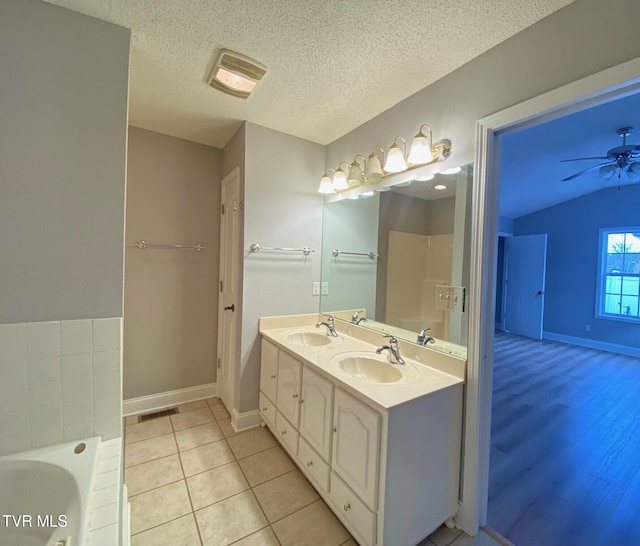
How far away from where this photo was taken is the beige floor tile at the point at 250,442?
197 centimetres

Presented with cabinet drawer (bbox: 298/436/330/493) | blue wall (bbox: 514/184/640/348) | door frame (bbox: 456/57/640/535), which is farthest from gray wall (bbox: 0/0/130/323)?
blue wall (bbox: 514/184/640/348)

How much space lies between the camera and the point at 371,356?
1718mm

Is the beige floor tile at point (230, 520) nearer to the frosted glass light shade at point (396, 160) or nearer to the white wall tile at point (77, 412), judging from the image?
the white wall tile at point (77, 412)

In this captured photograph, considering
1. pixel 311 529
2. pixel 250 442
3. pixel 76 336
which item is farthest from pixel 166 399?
pixel 311 529

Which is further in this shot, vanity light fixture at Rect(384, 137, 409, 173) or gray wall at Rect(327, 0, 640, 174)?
vanity light fixture at Rect(384, 137, 409, 173)

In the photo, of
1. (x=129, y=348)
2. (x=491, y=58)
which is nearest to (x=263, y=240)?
(x=129, y=348)

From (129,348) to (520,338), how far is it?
21.3 ft

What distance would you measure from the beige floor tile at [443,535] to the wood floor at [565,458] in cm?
23

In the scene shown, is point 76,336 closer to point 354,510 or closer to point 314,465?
point 314,465

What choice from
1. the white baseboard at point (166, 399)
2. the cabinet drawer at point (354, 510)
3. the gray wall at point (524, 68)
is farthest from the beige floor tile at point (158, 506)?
the gray wall at point (524, 68)

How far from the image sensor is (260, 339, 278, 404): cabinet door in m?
2.04

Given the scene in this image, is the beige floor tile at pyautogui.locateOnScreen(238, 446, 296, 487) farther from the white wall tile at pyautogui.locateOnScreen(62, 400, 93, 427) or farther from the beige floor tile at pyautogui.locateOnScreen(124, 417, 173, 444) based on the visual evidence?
the white wall tile at pyautogui.locateOnScreen(62, 400, 93, 427)

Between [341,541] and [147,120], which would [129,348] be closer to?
[147,120]

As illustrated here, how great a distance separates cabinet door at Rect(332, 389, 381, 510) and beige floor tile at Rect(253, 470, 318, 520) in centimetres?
36
